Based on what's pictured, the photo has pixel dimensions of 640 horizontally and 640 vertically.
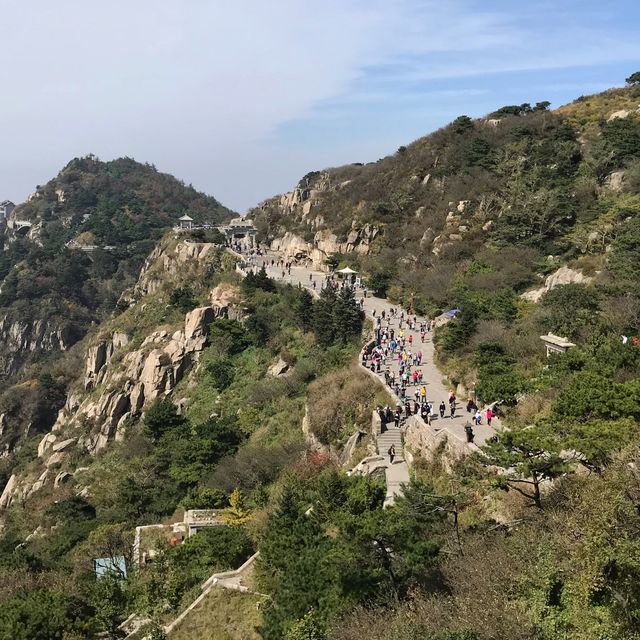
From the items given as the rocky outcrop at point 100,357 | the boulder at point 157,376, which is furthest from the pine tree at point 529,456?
the rocky outcrop at point 100,357

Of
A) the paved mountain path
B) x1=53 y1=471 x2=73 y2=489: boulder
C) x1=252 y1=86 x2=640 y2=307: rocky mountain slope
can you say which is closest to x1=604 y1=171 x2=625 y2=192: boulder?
x1=252 y1=86 x2=640 y2=307: rocky mountain slope

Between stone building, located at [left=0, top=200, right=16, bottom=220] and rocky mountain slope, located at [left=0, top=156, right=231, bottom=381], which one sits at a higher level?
stone building, located at [left=0, top=200, right=16, bottom=220]

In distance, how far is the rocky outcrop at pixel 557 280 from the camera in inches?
1055

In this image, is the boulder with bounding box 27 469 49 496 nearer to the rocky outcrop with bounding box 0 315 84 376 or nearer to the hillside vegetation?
the hillside vegetation

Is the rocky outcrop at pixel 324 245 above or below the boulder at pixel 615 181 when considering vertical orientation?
below

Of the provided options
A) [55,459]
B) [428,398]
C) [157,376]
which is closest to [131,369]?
[157,376]

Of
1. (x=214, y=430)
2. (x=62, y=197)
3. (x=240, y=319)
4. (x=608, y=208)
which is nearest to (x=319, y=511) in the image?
(x=214, y=430)

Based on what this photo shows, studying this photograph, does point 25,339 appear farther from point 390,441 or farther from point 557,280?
point 390,441

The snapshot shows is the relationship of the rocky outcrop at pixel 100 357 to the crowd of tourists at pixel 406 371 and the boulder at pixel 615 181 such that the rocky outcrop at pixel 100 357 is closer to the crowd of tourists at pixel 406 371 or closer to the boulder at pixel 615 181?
the crowd of tourists at pixel 406 371

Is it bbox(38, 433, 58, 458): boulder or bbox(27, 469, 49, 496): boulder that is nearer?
bbox(27, 469, 49, 496): boulder

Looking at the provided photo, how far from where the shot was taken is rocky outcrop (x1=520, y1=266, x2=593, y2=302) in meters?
26.8

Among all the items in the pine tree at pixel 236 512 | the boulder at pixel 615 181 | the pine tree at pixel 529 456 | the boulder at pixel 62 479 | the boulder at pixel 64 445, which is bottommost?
the boulder at pixel 62 479

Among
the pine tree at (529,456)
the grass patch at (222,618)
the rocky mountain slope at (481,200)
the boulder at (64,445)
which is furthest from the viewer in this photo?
the boulder at (64,445)

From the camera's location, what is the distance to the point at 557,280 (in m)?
27.9
